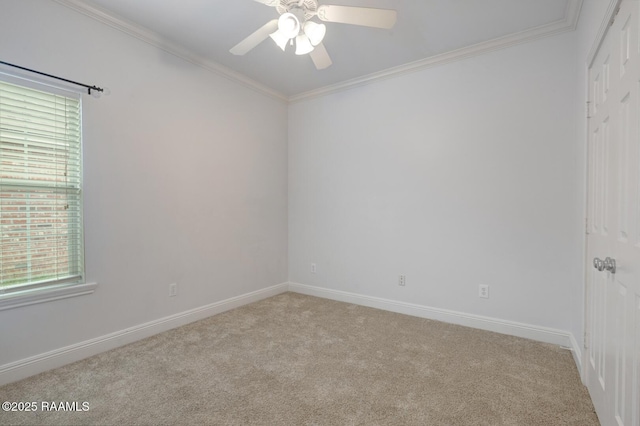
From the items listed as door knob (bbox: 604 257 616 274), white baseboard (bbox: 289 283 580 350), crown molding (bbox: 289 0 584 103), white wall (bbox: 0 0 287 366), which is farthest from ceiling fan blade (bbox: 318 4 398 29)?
white baseboard (bbox: 289 283 580 350)

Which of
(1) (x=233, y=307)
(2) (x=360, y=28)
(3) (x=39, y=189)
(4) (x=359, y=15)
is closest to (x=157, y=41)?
(3) (x=39, y=189)

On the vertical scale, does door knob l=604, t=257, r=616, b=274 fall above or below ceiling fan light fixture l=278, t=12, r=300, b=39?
below

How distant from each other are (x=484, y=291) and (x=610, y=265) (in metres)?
1.56

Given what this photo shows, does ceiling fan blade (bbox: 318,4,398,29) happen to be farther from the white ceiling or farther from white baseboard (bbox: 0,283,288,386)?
white baseboard (bbox: 0,283,288,386)

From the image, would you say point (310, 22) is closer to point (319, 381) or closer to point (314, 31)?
point (314, 31)

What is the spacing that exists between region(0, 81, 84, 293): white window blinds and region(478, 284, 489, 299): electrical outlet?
3.47 m

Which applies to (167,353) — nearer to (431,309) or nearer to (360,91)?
(431,309)

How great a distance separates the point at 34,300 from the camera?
6.82 feet

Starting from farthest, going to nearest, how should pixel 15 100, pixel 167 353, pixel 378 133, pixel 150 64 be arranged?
1. pixel 378 133
2. pixel 150 64
3. pixel 167 353
4. pixel 15 100

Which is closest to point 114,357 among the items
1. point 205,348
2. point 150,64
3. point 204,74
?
point 205,348

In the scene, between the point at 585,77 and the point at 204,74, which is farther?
the point at 204,74

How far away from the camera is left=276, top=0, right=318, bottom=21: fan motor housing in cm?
179

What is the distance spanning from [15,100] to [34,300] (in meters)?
1.37

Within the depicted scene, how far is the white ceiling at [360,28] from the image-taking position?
2.30m
